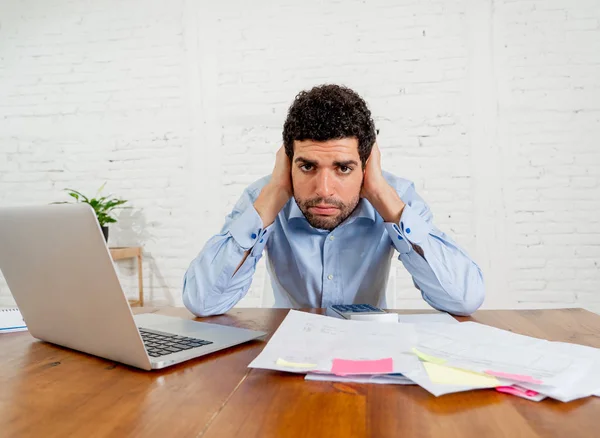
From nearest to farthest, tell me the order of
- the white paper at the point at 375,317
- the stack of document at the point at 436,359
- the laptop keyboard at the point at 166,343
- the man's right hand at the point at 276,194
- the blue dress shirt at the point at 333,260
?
the stack of document at the point at 436,359, the laptop keyboard at the point at 166,343, the white paper at the point at 375,317, the blue dress shirt at the point at 333,260, the man's right hand at the point at 276,194

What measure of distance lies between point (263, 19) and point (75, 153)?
1.46 meters

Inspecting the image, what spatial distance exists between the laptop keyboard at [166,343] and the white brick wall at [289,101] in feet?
7.03

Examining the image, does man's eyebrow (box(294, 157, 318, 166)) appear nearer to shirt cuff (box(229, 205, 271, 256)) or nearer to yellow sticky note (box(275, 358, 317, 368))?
shirt cuff (box(229, 205, 271, 256))

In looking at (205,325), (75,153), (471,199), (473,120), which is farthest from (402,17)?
(205,325)

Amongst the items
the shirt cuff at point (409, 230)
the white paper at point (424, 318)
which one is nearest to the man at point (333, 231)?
the shirt cuff at point (409, 230)

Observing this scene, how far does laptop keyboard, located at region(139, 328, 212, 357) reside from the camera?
754mm

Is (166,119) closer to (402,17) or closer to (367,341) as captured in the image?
(402,17)

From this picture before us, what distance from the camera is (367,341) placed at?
0.74 meters

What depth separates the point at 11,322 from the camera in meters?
1.01

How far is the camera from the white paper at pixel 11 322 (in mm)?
988

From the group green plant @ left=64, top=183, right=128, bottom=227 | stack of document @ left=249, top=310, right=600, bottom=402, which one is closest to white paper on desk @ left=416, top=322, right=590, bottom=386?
stack of document @ left=249, top=310, right=600, bottom=402

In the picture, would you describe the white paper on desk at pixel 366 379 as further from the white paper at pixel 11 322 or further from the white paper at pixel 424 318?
the white paper at pixel 11 322

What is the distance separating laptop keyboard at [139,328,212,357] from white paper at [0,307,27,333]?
0.31 m

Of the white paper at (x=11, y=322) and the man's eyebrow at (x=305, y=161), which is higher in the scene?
the man's eyebrow at (x=305, y=161)
